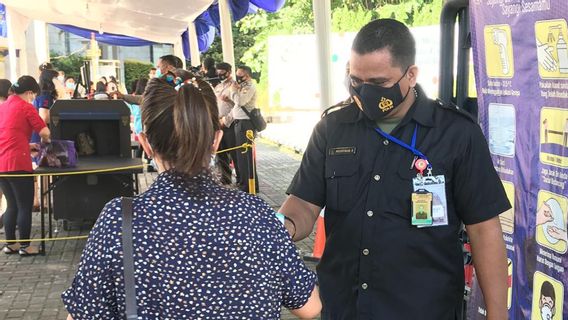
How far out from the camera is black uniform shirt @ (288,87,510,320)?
2047mm

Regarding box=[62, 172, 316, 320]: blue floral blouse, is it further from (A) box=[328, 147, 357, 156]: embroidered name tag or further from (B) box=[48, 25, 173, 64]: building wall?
(B) box=[48, 25, 173, 64]: building wall

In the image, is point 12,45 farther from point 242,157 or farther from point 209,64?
point 242,157

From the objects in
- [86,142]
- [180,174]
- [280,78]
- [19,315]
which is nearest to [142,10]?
[280,78]

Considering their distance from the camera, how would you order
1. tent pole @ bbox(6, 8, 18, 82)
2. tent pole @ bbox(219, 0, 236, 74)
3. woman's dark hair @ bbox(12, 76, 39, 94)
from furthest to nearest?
tent pole @ bbox(6, 8, 18, 82)
tent pole @ bbox(219, 0, 236, 74)
woman's dark hair @ bbox(12, 76, 39, 94)

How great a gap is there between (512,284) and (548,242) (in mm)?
381

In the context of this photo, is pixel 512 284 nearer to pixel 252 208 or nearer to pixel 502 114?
pixel 502 114

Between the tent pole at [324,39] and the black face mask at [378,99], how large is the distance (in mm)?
3961

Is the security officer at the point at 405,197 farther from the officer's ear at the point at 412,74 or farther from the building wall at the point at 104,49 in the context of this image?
the building wall at the point at 104,49

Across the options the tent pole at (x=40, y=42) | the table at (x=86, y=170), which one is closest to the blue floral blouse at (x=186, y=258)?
the table at (x=86, y=170)

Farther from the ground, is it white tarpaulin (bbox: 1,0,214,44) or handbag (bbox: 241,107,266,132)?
white tarpaulin (bbox: 1,0,214,44)

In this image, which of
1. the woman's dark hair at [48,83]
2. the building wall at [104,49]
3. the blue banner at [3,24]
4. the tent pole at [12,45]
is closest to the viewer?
the woman's dark hair at [48,83]

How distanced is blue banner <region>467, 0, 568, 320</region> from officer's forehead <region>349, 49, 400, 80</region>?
722mm

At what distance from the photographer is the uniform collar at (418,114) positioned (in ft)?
6.84

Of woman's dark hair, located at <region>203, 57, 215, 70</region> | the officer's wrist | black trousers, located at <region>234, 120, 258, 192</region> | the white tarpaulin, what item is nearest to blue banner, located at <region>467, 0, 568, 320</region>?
the officer's wrist
